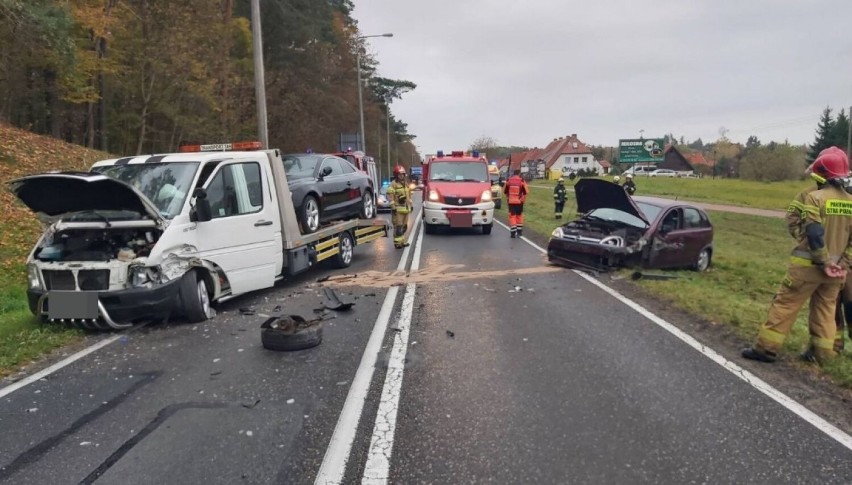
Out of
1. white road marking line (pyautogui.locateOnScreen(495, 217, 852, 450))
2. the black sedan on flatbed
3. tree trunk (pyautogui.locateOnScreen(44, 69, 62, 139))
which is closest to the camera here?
white road marking line (pyautogui.locateOnScreen(495, 217, 852, 450))

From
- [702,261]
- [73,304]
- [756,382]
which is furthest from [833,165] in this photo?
[73,304]

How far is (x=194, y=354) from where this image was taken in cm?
566

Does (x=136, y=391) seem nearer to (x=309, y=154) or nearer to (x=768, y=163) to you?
(x=309, y=154)

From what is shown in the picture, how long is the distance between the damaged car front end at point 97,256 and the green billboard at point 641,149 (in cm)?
2768

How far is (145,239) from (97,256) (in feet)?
1.64

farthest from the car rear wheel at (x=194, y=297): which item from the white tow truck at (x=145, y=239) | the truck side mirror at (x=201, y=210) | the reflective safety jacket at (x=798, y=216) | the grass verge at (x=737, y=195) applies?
the grass verge at (x=737, y=195)

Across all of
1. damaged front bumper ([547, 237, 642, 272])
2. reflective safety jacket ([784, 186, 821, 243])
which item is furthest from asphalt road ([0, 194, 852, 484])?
damaged front bumper ([547, 237, 642, 272])

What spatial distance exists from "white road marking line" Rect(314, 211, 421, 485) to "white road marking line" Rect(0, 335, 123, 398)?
277cm

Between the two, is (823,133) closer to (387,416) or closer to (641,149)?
(641,149)

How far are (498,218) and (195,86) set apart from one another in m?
13.3

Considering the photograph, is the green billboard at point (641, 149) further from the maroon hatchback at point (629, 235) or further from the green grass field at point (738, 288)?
the maroon hatchback at point (629, 235)

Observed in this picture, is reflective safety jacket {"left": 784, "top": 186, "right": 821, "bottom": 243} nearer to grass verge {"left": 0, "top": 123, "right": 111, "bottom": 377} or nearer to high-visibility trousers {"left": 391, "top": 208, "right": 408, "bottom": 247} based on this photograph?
grass verge {"left": 0, "top": 123, "right": 111, "bottom": 377}

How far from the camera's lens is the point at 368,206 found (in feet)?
43.2

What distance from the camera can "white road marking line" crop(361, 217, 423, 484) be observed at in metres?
3.38
